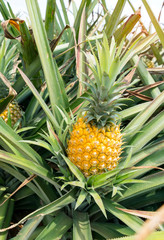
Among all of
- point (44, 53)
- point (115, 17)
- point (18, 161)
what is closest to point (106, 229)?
point (18, 161)

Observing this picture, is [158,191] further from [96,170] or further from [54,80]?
[54,80]

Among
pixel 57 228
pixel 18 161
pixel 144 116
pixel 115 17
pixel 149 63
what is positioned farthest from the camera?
pixel 149 63

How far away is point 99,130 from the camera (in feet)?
2.63

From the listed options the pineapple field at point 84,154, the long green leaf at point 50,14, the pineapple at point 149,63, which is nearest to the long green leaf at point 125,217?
the pineapple field at point 84,154

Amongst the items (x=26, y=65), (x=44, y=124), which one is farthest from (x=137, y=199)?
(x=26, y=65)

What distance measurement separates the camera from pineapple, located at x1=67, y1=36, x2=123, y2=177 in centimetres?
77

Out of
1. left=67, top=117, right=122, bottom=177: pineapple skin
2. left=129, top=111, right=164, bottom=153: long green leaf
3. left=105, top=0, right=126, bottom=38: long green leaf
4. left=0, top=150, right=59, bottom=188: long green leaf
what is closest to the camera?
left=0, top=150, right=59, bottom=188: long green leaf

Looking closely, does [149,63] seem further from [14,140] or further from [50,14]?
[14,140]

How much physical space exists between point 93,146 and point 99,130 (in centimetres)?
7

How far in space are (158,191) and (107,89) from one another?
2.11ft

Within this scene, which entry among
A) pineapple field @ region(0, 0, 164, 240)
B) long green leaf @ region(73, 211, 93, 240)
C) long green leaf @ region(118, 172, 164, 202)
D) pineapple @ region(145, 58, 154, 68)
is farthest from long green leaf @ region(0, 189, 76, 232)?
pineapple @ region(145, 58, 154, 68)

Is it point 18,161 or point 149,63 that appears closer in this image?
point 18,161

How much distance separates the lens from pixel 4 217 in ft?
2.98

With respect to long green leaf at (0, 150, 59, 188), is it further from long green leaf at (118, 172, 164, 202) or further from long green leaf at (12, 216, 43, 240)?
long green leaf at (118, 172, 164, 202)
